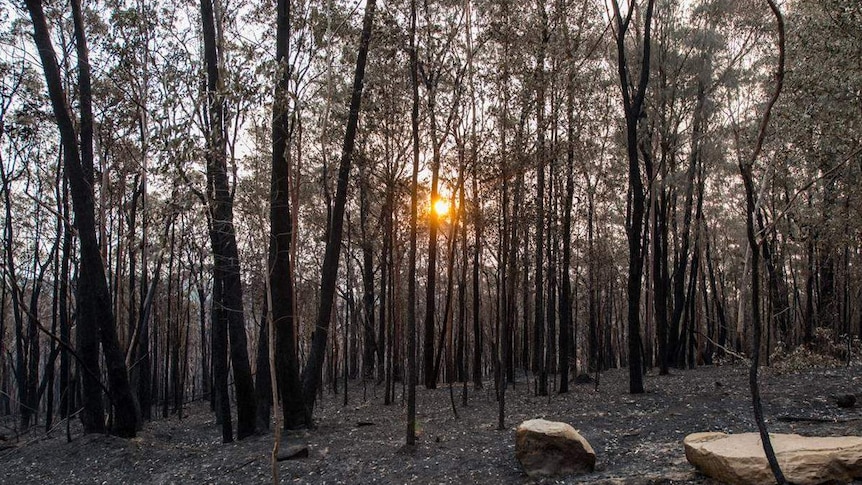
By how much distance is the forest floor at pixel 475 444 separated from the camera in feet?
24.2

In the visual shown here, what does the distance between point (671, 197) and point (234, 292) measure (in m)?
15.1

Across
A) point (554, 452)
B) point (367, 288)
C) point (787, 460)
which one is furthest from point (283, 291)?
point (367, 288)

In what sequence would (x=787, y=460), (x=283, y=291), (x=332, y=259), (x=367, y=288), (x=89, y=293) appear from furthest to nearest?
1. (x=367, y=288)
2. (x=332, y=259)
3. (x=89, y=293)
4. (x=283, y=291)
5. (x=787, y=460)

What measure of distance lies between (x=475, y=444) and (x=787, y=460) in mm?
4364

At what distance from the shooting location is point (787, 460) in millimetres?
5273

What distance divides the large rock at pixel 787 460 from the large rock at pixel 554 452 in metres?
1.28

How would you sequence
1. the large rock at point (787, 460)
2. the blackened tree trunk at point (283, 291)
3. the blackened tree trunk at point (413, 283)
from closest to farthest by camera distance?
1. the large rock at point (787, 460)
2. the blackened tree trunk at point (413, 283)
3. the blackened tree trunk at point (283, 291)

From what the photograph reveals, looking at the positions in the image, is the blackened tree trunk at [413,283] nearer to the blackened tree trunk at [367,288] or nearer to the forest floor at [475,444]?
the forest floor at [475,444]

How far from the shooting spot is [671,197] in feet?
65.2

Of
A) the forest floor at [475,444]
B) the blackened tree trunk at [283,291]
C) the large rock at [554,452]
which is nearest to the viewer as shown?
the large rock at [554,452]

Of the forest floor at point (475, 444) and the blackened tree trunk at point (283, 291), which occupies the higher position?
the blackened tree trunk at point (283, 291)

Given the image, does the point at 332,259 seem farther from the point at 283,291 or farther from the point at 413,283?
the point at 413,283

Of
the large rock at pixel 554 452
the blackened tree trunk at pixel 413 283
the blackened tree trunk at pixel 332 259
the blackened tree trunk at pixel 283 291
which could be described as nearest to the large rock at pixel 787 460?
the large rock at pixel 554 452

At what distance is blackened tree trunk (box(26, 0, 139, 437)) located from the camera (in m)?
10.6
